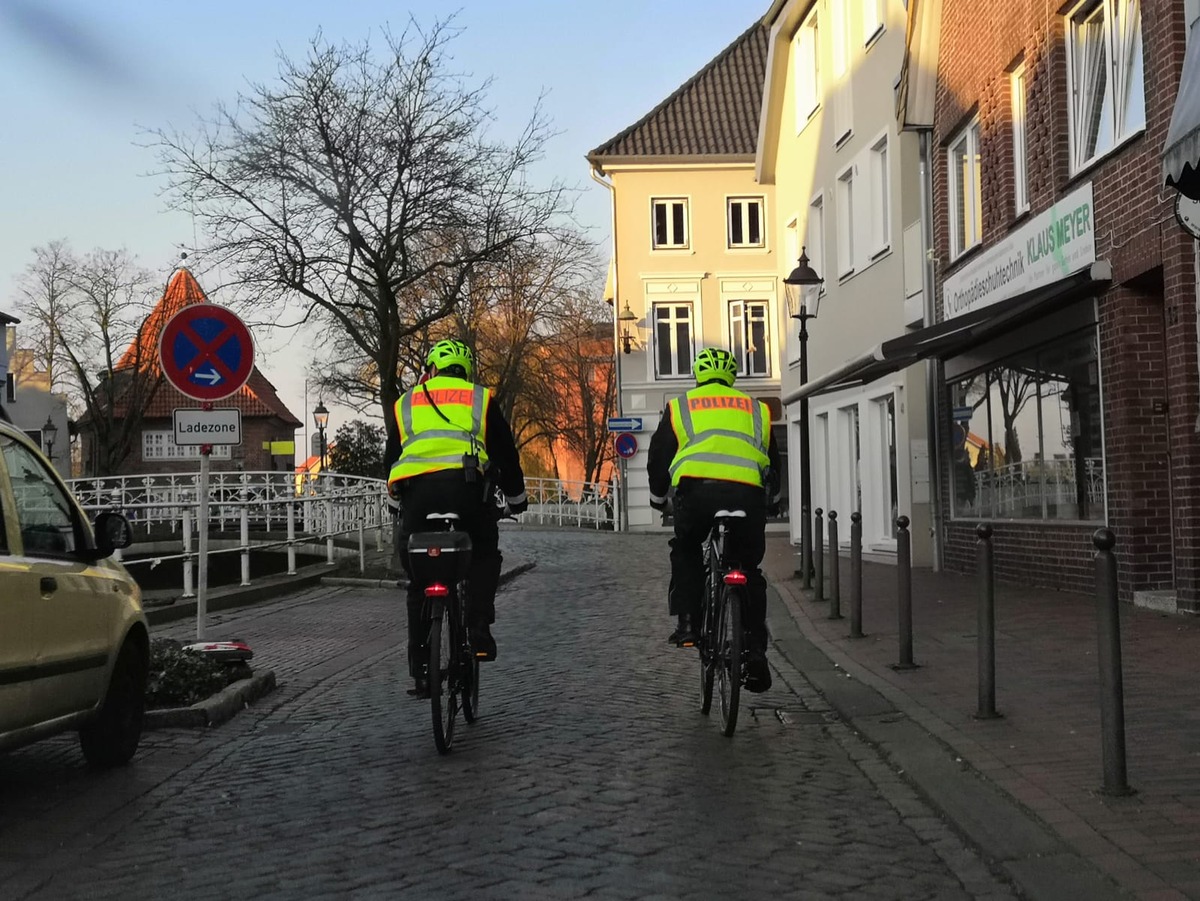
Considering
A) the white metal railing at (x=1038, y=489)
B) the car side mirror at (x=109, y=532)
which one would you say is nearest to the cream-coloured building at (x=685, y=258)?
the white metal railing at (x=1038, y=489)

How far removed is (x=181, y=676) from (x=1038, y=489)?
9524 millimetres

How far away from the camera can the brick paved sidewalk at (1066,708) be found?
4867mm

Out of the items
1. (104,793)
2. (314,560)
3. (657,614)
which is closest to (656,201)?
(314,560)

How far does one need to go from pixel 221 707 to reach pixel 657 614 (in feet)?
22.5

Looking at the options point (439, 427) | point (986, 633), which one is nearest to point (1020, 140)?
point (986, 633)

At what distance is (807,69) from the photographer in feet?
87.8

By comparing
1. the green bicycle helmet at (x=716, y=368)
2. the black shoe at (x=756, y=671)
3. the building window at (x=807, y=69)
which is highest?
the building window at (x=807, y=69)

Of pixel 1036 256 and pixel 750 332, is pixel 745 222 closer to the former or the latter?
pixel 750 332

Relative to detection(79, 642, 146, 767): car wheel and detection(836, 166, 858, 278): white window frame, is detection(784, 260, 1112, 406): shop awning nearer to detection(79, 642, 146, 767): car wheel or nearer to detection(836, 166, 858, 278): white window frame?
detection(836, 166, 858, 278): white window frame

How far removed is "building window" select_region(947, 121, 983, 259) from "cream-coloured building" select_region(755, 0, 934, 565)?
2.67ft

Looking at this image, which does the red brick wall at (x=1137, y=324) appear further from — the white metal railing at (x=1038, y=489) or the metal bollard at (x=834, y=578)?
the metal bollard at (x=834, y=578)

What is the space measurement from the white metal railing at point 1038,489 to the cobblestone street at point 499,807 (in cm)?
497

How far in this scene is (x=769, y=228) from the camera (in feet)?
134

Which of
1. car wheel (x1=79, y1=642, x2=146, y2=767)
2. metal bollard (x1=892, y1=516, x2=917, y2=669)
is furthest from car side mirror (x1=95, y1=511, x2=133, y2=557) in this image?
metal bollard (x1=892, y1=516, x2=917, y2=669)
